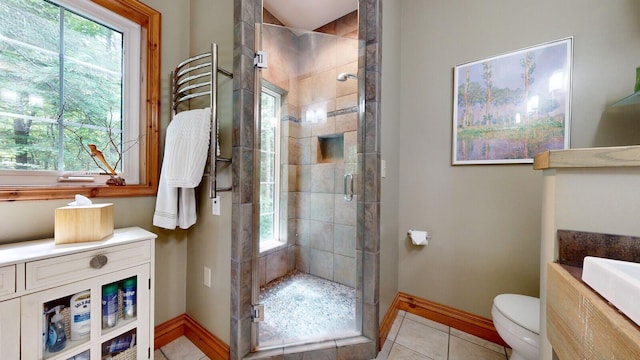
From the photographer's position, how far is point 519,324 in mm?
1046

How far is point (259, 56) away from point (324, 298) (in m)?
1.83

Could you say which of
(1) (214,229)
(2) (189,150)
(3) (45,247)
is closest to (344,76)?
(2) (189,150)

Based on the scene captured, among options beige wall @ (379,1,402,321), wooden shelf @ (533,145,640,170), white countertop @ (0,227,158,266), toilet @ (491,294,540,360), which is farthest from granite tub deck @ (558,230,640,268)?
white countertop @ (0,227,158,266)

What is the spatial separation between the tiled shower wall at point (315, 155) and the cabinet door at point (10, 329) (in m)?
1.25

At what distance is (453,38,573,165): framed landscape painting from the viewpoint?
52.1 inches

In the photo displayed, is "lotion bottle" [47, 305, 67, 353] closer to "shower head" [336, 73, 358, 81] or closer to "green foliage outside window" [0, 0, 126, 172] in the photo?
"green foliage outside window" [0, 0, 126, 172]

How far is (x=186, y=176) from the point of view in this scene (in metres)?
1.18

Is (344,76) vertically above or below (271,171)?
above

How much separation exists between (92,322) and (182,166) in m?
0.73

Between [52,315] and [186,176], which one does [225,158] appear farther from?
[52,315]

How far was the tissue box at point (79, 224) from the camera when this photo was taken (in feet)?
2.93

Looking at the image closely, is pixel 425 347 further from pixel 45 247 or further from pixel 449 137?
pixel 45 247

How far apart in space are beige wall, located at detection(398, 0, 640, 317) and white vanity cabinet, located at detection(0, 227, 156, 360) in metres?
1.68

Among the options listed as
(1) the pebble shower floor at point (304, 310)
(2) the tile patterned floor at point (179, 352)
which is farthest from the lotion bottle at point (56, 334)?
(1) the pebble shower floor at point (304, 310)
